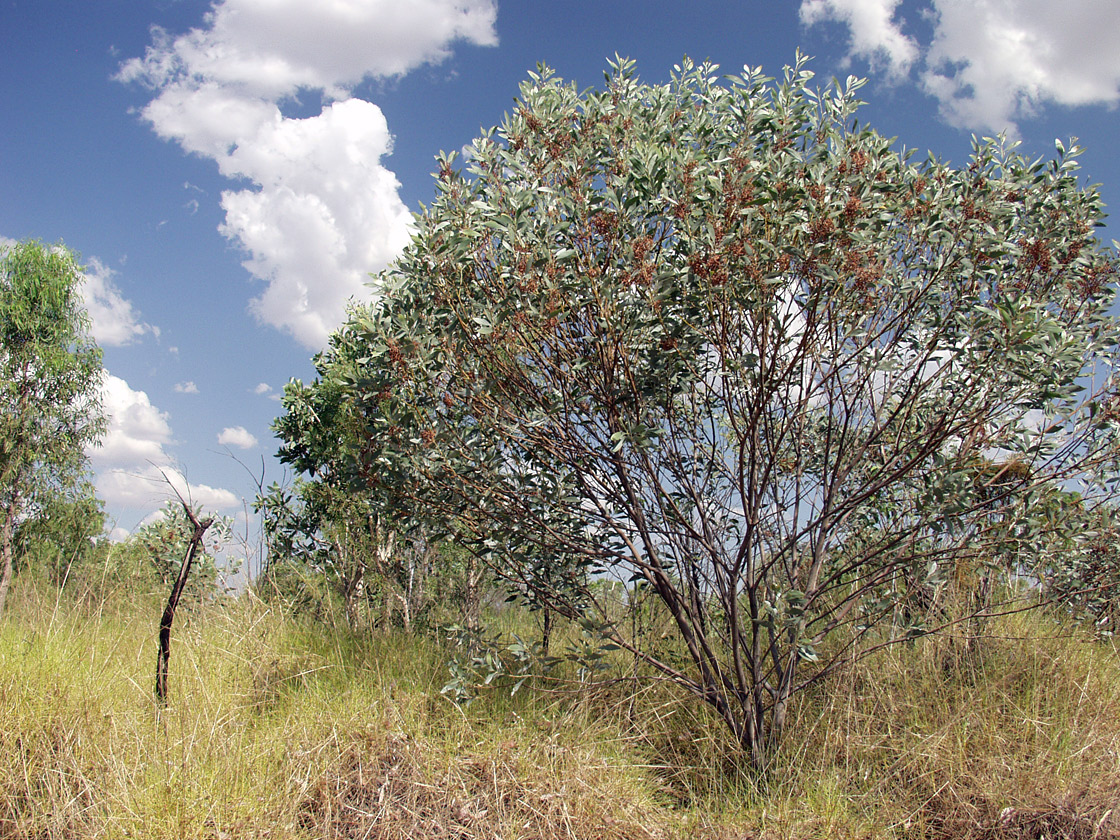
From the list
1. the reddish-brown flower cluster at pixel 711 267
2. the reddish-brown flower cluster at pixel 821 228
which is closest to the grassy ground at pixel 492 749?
the reddish-brown flower cluster at pixel 711 267

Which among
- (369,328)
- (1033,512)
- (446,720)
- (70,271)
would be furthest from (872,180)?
(70,271)

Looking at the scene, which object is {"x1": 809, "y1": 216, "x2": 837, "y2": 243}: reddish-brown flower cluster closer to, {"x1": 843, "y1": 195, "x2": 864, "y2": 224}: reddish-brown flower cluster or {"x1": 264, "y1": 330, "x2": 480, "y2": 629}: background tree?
{"x1": 843, "y1": 195, "x2": 864, "y2": 224}: reddish-brown flower cluster

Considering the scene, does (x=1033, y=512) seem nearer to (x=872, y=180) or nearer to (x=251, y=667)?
(x=872, y=180)

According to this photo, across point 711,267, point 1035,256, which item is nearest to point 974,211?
point 1035,256

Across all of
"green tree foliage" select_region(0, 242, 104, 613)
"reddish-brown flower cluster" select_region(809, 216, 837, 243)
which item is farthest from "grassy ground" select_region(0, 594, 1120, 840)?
"green tree foliage" select_region(0, 242, 104, 613)

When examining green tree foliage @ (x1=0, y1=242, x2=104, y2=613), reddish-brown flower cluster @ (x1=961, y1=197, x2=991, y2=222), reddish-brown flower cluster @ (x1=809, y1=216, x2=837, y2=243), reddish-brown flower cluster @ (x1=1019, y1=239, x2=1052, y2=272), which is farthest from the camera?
green tree foliage @ (x1=0, y1=242, x2=104, y2=613)

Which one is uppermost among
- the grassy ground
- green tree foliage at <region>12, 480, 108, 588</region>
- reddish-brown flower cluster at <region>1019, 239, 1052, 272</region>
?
reddish-brown flower cluster at <region>1019, 239, 1052, 272</region>

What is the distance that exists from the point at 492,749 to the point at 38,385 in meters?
18.9

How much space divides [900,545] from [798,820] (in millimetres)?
1982

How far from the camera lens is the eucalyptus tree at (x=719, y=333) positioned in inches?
162

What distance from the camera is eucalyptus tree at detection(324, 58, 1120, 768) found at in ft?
13.5

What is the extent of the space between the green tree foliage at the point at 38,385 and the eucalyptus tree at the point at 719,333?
17231 millimetres

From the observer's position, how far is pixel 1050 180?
15.5 feet

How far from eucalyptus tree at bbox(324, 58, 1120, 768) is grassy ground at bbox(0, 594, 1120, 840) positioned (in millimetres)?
625
